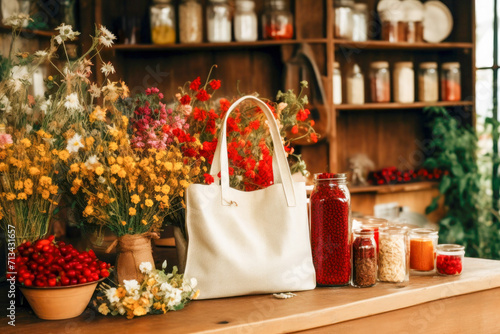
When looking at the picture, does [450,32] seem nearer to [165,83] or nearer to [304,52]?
[304,52]

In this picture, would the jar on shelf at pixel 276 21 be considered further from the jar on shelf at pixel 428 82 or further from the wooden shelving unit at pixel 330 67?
the jar on shelf at pixel 428 82

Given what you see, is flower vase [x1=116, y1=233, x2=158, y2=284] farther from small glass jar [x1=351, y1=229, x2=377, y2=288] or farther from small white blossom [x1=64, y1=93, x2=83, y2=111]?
small glass jar [x1=351, y1=229, x2=377, y2=288]

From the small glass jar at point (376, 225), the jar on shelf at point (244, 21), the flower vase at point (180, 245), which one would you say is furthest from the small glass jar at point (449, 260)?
the jar on shelf at point (244, 21)

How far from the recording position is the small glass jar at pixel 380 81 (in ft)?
10.8

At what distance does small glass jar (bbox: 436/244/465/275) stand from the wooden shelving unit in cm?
179

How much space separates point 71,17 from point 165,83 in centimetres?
61

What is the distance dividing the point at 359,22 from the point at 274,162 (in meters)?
2.28

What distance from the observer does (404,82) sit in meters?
3.35

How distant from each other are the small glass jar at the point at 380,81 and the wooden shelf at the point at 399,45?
0.10 metres

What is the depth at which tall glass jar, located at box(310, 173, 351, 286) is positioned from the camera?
1156 mm

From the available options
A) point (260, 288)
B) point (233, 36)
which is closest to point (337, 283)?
point (260, 288)

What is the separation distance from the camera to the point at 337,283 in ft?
3.84

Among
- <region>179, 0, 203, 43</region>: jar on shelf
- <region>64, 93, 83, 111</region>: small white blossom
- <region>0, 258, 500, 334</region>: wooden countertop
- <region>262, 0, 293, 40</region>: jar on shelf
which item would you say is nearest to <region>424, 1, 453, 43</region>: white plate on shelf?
Result: <region>262, 0, 293, 40</region>: jar on shelf

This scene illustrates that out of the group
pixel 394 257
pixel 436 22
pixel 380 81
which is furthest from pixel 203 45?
pixel 394 257
